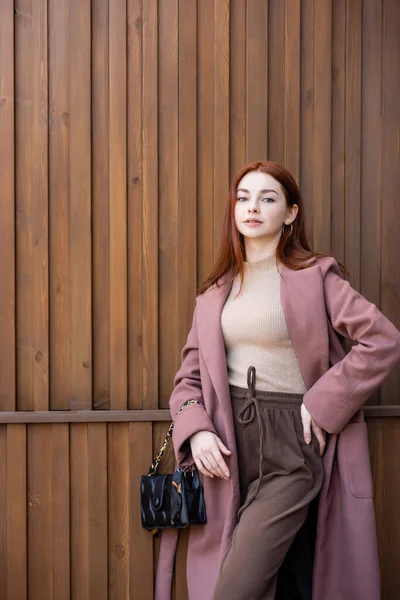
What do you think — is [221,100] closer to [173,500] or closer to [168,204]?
[168,204]

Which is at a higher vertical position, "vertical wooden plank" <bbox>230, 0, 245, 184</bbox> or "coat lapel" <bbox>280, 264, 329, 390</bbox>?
"vertical wooden plank" <bbox>230, 0, 245, 184</bbox>

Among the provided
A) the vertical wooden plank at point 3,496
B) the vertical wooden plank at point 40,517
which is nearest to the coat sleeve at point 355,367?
the vertical wooden plank at point 40,517

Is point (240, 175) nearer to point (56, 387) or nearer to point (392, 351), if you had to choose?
point (392, 351)

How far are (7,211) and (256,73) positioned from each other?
1216 millimetres

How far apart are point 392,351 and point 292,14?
1566mm

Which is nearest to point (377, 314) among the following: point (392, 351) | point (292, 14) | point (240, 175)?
point (392, 351)

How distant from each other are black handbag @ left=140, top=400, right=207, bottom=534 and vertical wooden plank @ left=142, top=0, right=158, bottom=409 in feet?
1.06

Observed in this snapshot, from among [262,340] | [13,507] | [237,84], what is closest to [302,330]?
[262,340]

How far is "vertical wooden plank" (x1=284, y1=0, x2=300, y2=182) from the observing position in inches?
117

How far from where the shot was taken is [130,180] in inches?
115

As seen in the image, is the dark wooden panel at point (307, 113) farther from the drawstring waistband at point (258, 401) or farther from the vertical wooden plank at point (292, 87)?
the drawstring waistband at point (258, 401)

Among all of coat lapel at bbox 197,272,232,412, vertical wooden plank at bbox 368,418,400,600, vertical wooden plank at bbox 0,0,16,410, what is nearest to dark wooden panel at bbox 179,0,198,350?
coat lapel at bbox 197,272,232,412

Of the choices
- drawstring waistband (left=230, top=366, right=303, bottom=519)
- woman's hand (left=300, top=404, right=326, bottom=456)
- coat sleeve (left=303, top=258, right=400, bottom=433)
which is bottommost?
woman's hand (left=300, top=404, right=326, bottom=456)

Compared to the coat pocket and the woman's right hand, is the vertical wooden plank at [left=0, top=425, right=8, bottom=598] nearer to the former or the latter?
the woman's right hand
